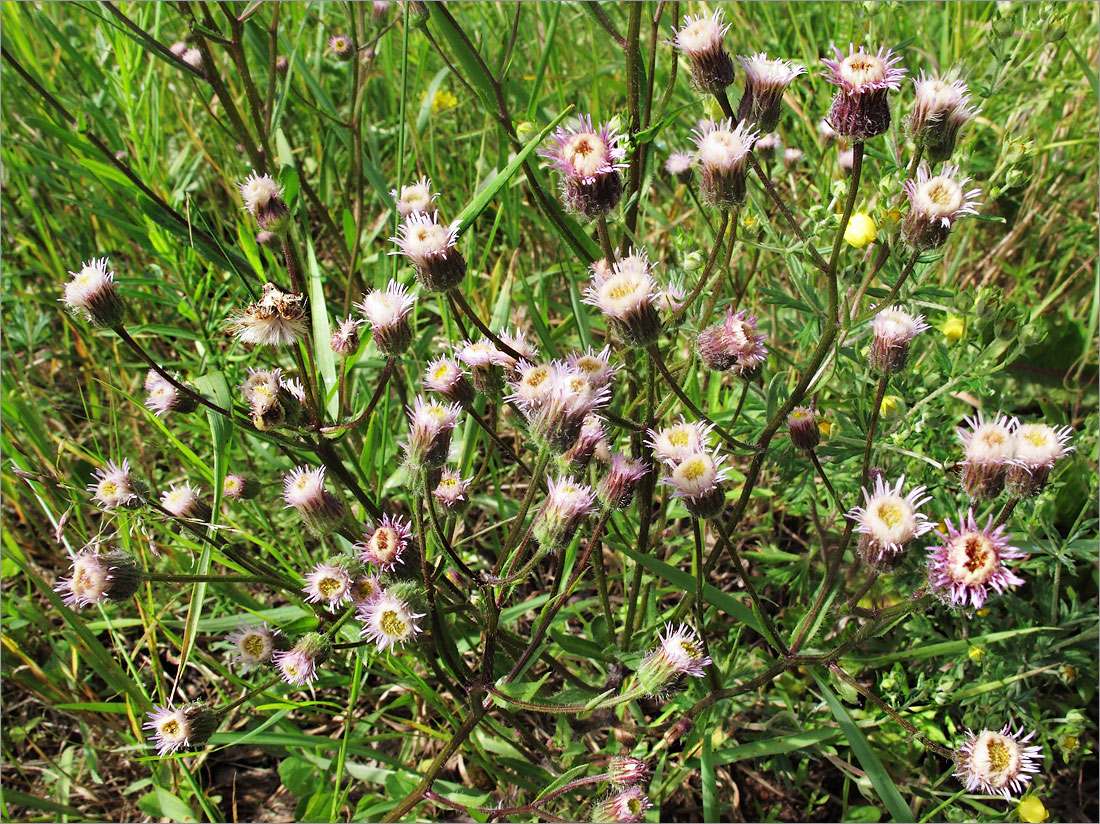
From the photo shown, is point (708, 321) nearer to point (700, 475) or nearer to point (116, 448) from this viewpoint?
point (700, 475)

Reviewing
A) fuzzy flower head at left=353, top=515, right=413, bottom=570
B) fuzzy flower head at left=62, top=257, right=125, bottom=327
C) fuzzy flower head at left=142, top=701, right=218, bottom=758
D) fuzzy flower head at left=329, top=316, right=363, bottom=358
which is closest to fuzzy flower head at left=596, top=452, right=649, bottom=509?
fuzzy flower head at left=353, top=515, right=413, bottom=570

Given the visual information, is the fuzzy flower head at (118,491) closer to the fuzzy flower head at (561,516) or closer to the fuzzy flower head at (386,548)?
the fuzzy flower head at (386,548)

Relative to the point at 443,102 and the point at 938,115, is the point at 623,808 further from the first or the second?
the point at 443,102

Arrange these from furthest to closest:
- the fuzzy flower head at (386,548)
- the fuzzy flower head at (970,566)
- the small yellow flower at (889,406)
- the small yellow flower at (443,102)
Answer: the small yellow flower at (443,102) < the small yellow flower at (889,406) < the fuzzy flower head at (386,548) < the fuzzy flower head at (970,566)

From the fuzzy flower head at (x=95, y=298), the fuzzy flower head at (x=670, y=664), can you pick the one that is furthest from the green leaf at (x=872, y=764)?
the fuzzy flower head at (x=95, y=298)

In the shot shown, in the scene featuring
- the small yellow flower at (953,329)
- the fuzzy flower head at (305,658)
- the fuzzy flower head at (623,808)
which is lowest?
the fuzzy flower head at (623,808)

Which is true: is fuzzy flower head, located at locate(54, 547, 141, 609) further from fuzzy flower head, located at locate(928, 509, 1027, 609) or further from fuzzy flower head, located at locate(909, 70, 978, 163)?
fuzzy flower head, located at locate(909, 70, 978, 163)

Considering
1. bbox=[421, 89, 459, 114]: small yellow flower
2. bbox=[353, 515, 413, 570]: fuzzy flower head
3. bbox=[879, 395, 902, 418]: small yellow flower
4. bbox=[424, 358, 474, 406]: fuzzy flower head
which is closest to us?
bbox=[353, 515, 413, 570]: fuzzy flower head
